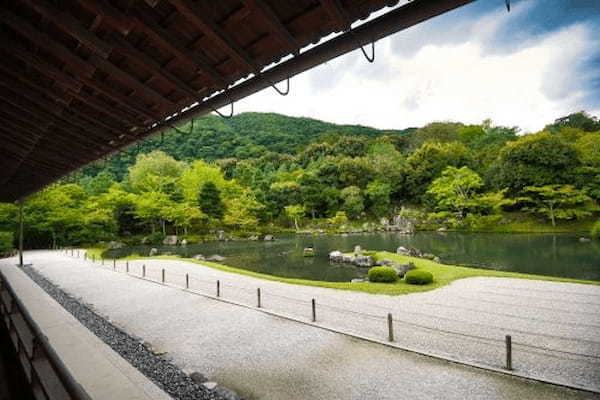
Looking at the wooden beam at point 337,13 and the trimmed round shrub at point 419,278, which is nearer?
the wooden beam at point 337,13

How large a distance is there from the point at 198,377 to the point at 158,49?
168 inches

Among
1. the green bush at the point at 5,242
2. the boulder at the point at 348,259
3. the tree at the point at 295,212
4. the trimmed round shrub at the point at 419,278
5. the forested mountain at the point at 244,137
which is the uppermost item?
the forested mountain at the point at 244,137

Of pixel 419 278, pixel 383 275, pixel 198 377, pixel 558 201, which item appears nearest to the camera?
pixel 198 377

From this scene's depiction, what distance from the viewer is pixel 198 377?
170 inches

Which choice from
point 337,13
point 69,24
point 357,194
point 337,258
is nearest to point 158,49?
point 69,24

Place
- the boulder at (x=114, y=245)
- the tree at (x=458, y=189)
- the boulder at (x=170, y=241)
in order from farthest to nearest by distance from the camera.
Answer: the tree at (x=458, y=189), the boulder at (x=170, y=241), the boulder at (x=114, y=245)

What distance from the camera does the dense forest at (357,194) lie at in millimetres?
26734

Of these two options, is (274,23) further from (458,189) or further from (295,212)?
(295,212)

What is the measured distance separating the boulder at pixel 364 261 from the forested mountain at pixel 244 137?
54.1m

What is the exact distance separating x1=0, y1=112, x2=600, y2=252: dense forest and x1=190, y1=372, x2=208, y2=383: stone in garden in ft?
79.2

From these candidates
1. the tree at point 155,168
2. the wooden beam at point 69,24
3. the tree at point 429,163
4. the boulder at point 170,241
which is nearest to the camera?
the wooden beam at point 69,24

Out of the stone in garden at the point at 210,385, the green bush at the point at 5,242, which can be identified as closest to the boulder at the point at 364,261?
the stone in garden at the point at 210,385

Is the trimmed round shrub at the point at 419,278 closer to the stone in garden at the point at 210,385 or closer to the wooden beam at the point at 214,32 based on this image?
the stone in garden at the point at 210,385

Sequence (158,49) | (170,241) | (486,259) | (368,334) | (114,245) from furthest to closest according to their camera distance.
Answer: (170,241) < (114,245) < (486,259) < (368,334) < (158,49)
